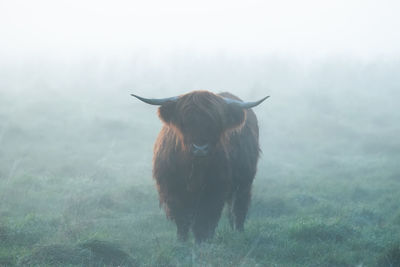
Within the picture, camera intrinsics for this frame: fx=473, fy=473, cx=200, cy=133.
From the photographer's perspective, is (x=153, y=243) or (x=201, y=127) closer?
(x=201, y=127)

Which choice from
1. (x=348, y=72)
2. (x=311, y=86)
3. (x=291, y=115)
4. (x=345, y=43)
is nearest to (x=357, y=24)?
(x=345, y=43)

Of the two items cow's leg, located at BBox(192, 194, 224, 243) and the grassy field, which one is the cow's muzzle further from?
the grassy field

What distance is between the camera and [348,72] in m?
27.4

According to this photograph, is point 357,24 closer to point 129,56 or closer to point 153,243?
point 129,56

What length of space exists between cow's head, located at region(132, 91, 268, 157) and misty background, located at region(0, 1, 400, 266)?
211 cm

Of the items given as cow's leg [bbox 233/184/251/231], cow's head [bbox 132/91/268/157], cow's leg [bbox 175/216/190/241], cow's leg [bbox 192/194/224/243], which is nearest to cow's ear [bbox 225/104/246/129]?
cow's head [bbox 132/91/268/157]

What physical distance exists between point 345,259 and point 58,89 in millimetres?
15693

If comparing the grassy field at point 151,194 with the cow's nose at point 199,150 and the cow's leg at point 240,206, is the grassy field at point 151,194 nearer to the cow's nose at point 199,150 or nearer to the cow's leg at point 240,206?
the cow's leg at point 240,206

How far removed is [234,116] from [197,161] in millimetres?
709

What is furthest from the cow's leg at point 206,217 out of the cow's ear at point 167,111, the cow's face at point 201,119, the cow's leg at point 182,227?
the cow's ear at point 167,111

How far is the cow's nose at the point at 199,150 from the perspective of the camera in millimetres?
4723

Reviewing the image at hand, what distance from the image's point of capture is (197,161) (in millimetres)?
5137

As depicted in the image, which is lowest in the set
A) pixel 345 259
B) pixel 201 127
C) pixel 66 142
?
pixel 66 142

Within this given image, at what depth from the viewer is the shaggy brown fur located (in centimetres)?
499
